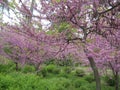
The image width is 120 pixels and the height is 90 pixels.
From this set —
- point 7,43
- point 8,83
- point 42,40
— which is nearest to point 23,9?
point 42,40

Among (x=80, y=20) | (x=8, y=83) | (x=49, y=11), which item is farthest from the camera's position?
(x=8, y=83)

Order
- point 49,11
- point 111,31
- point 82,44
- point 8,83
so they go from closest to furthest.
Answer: point 111,31, point 49,11, point 82,44, point 8,83

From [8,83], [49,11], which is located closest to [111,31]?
[49,11]

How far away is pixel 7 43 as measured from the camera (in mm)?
13297

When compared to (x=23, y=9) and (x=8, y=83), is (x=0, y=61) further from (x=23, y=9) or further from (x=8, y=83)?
(x=23, y=9)

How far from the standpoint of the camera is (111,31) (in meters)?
3.31

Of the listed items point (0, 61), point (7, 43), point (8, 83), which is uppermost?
point (7, 43)

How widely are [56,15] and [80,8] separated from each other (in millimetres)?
347

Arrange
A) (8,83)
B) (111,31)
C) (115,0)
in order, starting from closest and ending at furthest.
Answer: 1. (115,0)
2. (111,31)
3. (8,83)

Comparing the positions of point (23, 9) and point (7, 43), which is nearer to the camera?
point (23, 9)

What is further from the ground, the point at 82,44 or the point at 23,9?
the point at 23,9

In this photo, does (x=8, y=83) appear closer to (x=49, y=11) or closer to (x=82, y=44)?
(x=82, y=44)

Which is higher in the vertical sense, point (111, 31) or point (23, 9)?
point (23, 9)

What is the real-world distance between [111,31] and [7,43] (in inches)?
416
